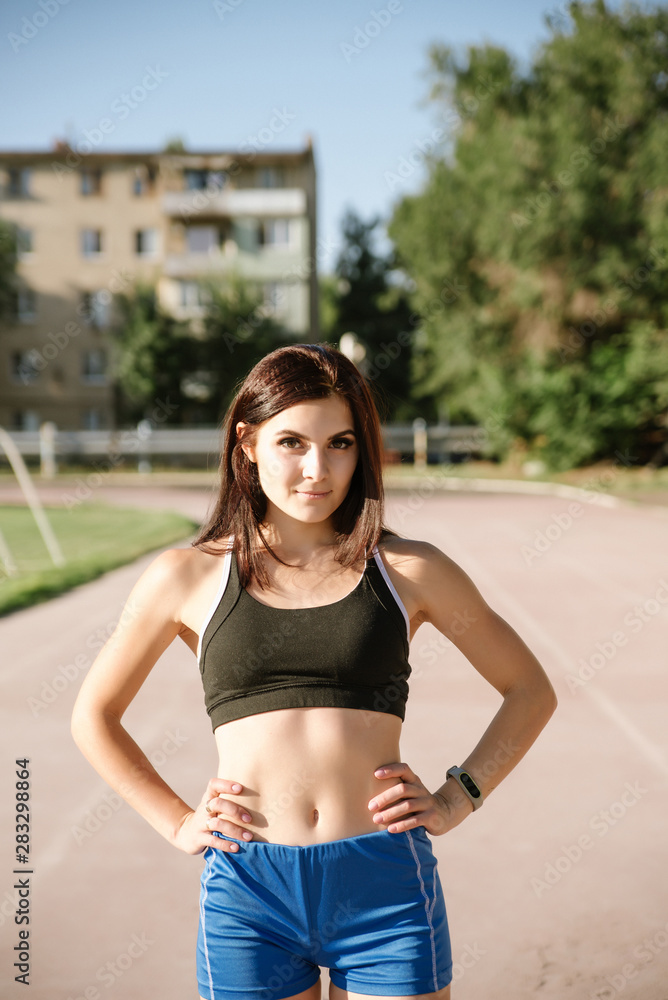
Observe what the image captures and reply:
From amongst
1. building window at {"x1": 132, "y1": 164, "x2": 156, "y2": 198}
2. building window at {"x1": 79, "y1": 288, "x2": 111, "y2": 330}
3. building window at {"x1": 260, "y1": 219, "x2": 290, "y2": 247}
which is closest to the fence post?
building window at {"x1": 79, "y1": 288, "x2": 111, "y2": 330}

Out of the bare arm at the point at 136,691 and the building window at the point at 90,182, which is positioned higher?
the building window at the point at 90,182

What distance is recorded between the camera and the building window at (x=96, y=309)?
45.3 meters

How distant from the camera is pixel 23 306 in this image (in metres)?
45.7

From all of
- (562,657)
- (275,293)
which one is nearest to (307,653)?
(562,657)

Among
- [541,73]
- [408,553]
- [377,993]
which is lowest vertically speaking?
[377,993]

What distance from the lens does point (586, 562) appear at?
1241 cm

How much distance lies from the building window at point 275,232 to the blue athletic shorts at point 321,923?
148 feet

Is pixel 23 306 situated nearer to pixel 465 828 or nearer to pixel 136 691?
pixel 465 828

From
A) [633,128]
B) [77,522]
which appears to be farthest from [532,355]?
[77,522]

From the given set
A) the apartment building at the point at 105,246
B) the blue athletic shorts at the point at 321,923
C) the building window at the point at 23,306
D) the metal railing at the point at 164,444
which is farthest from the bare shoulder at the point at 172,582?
the building window at the point at 23,306

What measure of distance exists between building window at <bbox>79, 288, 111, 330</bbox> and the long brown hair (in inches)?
1789

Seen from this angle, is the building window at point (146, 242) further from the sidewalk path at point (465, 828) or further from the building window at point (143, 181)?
the sidewalk path at point (465, 828)

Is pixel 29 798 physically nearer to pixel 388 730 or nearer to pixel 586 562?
pixel 388 730

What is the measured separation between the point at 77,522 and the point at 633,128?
67.8 ft
